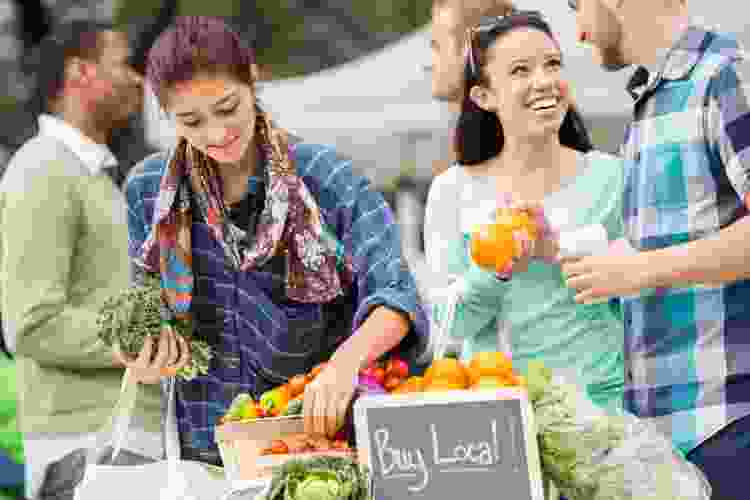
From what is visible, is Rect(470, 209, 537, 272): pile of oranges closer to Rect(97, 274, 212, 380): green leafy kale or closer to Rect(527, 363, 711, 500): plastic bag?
Rect(527, 363, 711, 500): plastic bag

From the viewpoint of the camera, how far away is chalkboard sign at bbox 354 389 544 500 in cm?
262

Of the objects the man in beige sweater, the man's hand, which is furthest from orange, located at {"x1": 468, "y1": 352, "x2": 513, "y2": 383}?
the man in beige sweater

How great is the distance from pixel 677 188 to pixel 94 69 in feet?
8.66

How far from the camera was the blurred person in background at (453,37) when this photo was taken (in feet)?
12.7

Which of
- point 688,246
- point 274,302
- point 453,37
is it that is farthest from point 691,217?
point 453,37

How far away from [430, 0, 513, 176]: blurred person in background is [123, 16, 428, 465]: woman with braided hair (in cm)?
79

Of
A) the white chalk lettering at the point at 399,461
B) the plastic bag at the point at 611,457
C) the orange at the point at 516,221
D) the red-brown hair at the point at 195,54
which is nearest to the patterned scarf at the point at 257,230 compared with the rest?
the red-brown hair at the point at 195,54

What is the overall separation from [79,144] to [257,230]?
1.77m

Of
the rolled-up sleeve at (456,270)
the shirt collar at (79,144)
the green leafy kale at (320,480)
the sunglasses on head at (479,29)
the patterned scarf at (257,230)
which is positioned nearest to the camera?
the green leafy kale at (320,480)

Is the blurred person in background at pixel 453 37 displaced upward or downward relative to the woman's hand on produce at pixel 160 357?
upward

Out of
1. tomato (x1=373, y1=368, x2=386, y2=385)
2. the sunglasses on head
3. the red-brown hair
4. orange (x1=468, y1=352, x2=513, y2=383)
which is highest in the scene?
the sunglasses on head

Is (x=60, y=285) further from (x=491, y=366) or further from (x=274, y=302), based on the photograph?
(x=491, y=366)

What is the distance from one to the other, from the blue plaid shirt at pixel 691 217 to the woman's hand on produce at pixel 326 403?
0.66 m

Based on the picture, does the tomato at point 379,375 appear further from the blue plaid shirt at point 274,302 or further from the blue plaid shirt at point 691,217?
the blue plaid shirt at point 691,217
